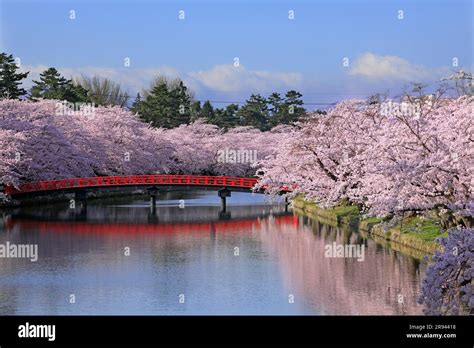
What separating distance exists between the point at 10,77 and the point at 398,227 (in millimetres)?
48461

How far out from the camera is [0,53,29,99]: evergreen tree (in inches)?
3093

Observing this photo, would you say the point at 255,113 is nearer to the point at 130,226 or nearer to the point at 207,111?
the point at 207,111

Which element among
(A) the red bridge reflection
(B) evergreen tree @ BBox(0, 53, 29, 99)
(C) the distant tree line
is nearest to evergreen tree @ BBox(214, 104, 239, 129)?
(C) the distant tree line

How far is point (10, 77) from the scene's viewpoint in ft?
260

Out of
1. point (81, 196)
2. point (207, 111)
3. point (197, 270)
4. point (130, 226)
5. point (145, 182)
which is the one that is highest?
point (207, 111)

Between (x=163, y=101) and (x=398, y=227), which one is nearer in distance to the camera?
(x=398, y=227)

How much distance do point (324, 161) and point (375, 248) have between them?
1452cm

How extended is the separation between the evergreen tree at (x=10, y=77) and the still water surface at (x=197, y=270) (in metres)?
24.1

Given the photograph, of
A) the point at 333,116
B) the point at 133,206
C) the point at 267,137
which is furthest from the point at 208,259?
the point at 267,137

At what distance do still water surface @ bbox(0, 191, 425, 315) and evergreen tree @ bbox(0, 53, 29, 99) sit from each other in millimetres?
24091

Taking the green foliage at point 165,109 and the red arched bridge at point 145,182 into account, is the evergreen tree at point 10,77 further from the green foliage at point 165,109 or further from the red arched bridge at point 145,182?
the green foliage at point 165,109

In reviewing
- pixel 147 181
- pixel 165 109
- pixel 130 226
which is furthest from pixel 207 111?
pixel 130 226

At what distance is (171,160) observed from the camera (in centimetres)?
9275
